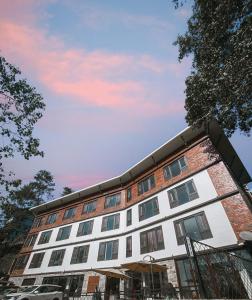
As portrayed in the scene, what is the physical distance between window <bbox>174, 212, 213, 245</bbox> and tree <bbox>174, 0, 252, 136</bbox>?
6.87 meters

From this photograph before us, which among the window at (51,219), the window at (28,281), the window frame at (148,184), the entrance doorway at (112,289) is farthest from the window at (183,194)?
the window at (28,281)

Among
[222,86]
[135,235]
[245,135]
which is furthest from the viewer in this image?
[135,235]

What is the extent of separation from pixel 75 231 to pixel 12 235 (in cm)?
1596

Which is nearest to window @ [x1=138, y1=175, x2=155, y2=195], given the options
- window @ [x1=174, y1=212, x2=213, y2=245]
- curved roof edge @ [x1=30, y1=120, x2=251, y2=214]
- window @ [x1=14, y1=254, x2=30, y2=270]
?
curved roof edge @ [x1=30, y1=120, x2=251, y2=214]

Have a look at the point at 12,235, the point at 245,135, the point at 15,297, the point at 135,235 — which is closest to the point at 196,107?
the point at 245,135

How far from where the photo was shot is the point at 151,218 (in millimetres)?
18875

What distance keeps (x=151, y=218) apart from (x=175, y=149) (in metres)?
7.59

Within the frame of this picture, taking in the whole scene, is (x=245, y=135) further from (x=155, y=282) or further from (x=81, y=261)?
(x=81, y=261)

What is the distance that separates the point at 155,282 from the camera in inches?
613

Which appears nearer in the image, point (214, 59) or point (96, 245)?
point (214, 59)

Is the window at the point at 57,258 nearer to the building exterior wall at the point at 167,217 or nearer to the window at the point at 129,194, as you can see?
the building exterior wall at the point at 167,217

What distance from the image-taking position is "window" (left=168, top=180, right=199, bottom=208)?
1655 cm

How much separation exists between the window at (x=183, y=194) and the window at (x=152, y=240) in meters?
2.76

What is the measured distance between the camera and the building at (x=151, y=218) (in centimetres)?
1414
